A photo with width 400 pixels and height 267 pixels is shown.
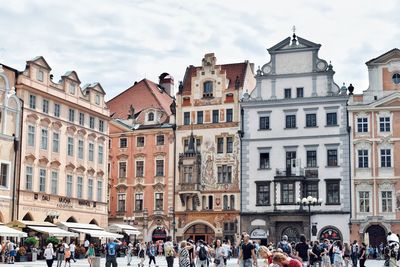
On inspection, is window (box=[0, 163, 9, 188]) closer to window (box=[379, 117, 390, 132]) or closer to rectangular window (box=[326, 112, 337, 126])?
rectangular window (box=[326, 112, 337, 126])

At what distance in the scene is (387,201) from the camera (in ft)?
176

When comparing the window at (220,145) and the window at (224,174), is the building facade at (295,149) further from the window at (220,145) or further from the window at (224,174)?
the window at (220,145)

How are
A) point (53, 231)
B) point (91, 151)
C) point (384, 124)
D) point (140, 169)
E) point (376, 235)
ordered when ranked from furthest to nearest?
point (140, 169) < point (91, 151) < point (384, 124) < point (376, 235) < point (53, 231)

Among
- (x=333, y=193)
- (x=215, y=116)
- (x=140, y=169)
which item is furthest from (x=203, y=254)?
(x=140, y=169)

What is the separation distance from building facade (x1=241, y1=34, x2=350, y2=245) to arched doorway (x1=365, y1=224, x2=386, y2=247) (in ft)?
5.84

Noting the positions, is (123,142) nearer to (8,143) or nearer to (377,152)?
(8,143)

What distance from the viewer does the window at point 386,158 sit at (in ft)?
178

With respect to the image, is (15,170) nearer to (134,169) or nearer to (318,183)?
(134,169)

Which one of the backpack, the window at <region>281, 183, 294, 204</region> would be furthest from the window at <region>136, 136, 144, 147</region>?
the backpack

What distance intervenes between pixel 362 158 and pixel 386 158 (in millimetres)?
1779

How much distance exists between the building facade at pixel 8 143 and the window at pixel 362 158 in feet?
83.3

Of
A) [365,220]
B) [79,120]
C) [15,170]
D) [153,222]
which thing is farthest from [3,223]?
[365,220]

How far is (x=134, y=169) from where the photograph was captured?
Result: 62.7 metres

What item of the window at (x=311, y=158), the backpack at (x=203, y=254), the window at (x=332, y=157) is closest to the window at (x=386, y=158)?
the window at (x=332, y=157)
